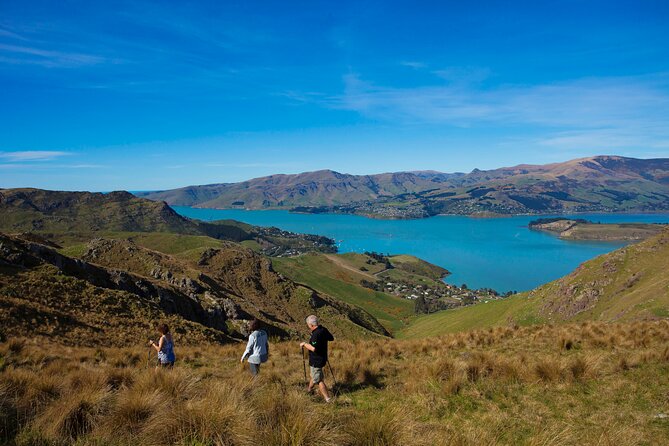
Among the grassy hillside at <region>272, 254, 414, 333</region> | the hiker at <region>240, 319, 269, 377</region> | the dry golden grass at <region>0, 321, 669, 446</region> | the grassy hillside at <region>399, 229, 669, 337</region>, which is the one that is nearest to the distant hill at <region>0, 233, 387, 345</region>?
the dry golden grass at <region>0, 321, 669, 446</region>

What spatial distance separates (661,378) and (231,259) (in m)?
64.8

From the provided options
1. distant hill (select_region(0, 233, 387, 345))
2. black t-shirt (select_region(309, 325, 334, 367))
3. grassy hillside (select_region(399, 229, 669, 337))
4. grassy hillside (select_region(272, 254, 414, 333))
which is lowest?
grassy hillside (select_region(272, 254, 414, 333))

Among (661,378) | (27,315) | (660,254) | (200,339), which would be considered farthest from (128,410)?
(660,254)

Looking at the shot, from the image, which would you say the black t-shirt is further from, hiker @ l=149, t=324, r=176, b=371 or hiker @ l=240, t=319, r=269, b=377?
hiker @ l=149, t=324, r=176, b=371

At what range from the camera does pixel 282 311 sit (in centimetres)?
5638

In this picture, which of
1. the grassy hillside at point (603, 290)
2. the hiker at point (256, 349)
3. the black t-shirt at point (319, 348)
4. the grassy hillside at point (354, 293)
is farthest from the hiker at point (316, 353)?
the grassy hillside at point (354, 293)

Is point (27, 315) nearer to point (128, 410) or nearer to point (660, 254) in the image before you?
point (128, 410)

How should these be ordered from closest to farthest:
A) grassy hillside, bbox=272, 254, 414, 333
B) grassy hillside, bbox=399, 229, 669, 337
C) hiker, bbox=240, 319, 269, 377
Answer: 1. hiker, bbox=240, 319, 269, 377
2. grassy hillside, bbox=399, 229, 669, 337
3. grassy hillside, bbox=272, 254, 414, 333

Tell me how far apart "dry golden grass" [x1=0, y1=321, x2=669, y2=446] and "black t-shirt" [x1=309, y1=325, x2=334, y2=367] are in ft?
2.58

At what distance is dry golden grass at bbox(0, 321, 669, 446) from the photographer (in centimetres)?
491

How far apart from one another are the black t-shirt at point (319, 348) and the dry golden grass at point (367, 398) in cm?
79

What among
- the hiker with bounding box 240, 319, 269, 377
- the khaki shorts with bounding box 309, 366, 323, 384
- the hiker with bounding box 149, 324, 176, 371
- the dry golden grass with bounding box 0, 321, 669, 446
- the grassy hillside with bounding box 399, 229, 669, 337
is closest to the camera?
the dry golden grass with bounding box 0, 321, 669, 446

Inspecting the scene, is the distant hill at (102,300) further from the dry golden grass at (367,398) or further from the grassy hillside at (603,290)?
the grassy hillside at (603,290)

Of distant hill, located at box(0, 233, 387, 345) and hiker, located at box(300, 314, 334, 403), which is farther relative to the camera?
distant hill, located at box(0, 233, 387, 345)
